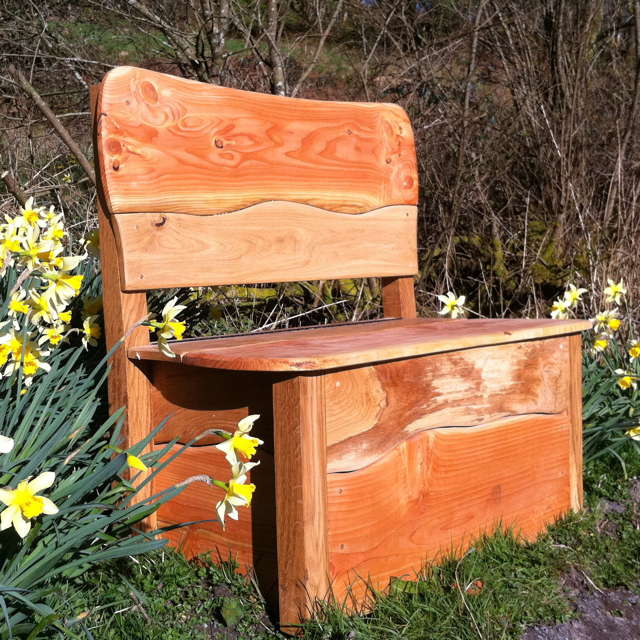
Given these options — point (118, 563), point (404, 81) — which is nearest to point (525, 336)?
point (118, 563)

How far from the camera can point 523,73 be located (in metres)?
4.53

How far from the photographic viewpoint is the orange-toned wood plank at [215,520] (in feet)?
5.65

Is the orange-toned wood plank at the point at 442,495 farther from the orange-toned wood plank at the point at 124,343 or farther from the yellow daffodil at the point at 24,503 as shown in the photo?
the yellow daffodil at the point at 24,503

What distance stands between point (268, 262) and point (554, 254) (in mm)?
2309

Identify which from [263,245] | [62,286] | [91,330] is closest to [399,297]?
[263,245]

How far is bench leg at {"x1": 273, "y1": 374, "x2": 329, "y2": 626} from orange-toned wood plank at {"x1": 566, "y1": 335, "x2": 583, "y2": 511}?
1.04 meters

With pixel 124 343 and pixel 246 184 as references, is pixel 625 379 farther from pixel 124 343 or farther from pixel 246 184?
pixel 124 343

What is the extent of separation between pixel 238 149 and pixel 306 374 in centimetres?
89

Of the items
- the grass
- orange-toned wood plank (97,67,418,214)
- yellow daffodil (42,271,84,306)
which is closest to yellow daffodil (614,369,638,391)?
the grass

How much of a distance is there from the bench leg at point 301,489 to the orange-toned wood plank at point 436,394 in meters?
0.07

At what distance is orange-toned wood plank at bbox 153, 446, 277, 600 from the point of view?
67.8 inches

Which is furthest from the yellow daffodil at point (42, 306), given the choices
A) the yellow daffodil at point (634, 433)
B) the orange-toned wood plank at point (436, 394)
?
the yellow daffodil at point (634, 433)

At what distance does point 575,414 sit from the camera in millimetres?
2371

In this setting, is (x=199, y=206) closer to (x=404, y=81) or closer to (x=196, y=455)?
(x=196, y=455)
